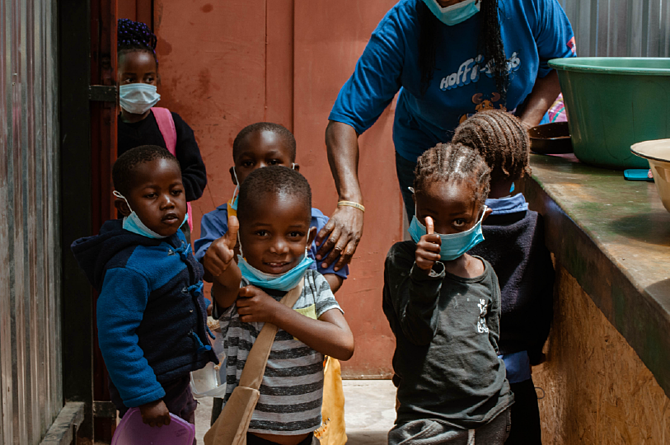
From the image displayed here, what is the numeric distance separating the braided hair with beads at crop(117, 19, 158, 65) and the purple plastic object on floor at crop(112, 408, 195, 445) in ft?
6.98

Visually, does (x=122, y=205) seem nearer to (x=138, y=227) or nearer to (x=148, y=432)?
(x=138, y=227)

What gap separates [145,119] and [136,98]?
117 mm

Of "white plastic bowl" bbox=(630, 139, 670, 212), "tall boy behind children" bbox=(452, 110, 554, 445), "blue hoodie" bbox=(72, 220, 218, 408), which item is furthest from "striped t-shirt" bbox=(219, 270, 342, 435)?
"white plastic bowl" bbox=(630, 139, 670, 212)

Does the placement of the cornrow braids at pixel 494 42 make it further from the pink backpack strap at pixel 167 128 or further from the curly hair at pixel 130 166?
the pink backpack strap at pixel 167 128

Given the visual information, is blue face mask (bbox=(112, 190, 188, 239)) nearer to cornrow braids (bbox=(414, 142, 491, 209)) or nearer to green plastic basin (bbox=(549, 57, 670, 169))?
cornrow braids (bbox=(414, 142, 491, 209))

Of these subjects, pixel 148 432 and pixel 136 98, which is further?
pixel 136 98

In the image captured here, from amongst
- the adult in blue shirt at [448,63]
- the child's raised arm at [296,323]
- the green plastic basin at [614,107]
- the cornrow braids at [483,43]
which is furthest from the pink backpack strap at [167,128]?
the green plastic basin at [614,107]

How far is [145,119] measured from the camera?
3.82 m

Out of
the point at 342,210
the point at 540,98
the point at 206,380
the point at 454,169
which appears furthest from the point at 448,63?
the point at 206,380

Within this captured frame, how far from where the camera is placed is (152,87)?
3.79m

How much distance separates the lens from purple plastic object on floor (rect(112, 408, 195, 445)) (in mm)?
2463

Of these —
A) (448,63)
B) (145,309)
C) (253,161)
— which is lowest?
(145,309)

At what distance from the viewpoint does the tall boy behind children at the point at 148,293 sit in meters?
2.36

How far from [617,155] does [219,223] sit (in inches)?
60.5
